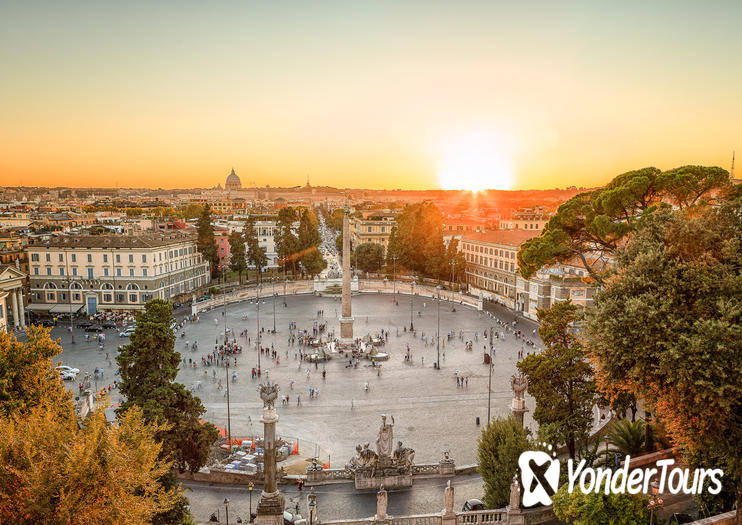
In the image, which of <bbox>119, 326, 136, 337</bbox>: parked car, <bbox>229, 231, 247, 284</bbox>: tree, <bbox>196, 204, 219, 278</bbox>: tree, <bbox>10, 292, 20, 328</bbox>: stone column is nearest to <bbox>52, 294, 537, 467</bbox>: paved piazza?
<bbox>119, 326, 136, 337</bbox>: parked car

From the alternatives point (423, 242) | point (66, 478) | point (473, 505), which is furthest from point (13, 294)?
point (473, 505)

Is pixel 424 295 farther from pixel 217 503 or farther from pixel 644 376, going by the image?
pixel 644 376

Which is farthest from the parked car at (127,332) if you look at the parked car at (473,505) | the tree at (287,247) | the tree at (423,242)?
the tree at (423,242)

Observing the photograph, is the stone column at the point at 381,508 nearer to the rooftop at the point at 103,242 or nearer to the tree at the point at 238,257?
the rooftop at the point at 103,242

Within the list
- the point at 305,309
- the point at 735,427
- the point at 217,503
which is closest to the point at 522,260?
the point at 735,427

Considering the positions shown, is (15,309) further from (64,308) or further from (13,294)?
(64,308)

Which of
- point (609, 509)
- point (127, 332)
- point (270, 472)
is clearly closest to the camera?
point (609, 509)
